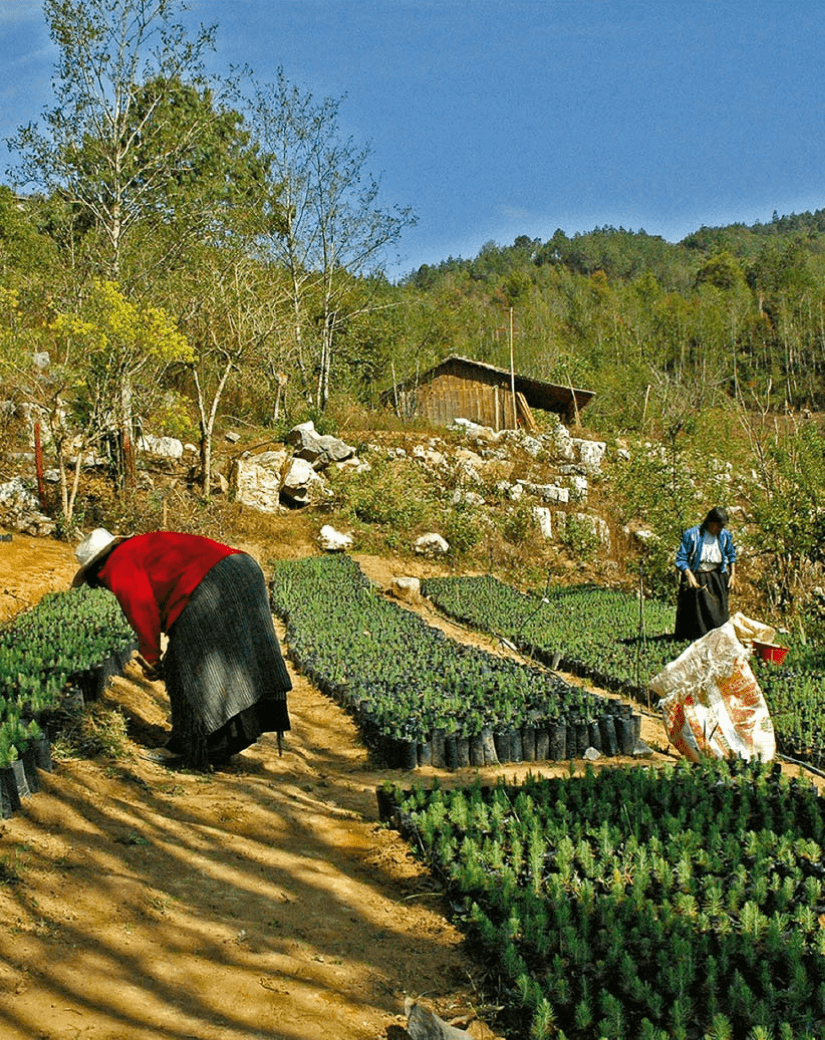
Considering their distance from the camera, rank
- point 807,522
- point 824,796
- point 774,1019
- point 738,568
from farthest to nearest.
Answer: point 738,568 → point 807,522 → point 824,796 → point 774,1019

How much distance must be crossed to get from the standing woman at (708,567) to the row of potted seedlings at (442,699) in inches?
66.3

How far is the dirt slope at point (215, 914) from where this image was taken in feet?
9.46

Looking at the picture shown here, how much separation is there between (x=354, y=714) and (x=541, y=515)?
449 inches

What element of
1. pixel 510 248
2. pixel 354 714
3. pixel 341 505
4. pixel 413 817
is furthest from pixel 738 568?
pixel 510 248

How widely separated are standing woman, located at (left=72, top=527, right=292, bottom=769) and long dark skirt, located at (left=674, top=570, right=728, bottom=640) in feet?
15.7

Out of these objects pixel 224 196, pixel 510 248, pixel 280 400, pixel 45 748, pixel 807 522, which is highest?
pixel 510 248

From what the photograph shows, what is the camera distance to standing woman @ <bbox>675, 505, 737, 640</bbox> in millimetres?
8242

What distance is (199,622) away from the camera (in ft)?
16.3

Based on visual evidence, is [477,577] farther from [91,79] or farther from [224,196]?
[91,79]

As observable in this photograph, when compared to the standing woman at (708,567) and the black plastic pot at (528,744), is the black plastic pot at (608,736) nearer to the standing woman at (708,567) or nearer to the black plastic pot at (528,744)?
the black plastic pot at (528,744)

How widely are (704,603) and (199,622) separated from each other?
5381 millimetres

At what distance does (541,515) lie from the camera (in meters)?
18.0

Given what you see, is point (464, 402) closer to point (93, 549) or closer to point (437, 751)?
point (437, 751)

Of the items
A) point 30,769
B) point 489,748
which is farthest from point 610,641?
point 30,769
